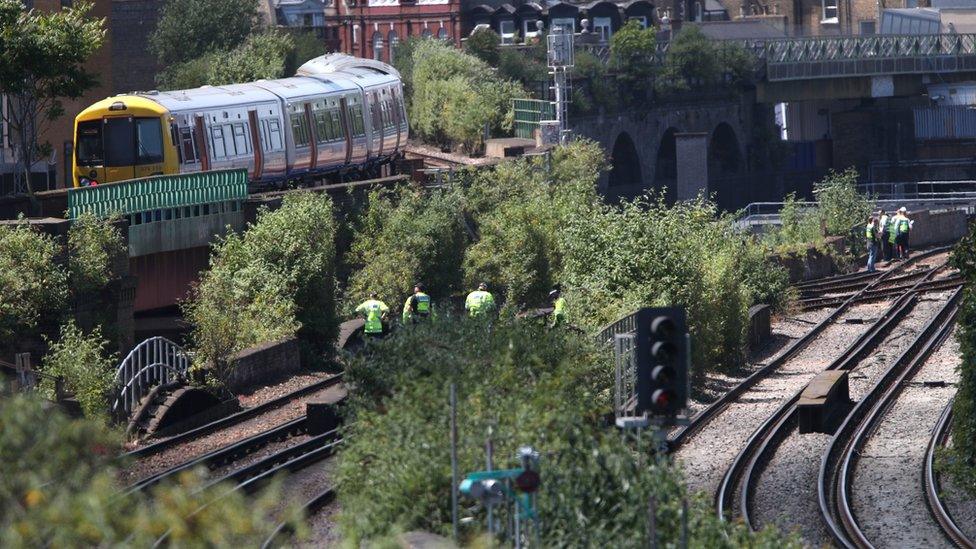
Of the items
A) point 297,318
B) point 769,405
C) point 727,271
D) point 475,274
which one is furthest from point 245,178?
point 769,405

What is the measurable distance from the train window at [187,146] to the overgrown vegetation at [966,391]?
1732cm

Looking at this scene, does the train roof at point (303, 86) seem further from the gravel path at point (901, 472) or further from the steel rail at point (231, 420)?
the gravel path at point (901, 472)

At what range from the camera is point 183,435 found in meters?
20.3

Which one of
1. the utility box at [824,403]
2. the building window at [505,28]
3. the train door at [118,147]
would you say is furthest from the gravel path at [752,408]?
the building window at [505,28]

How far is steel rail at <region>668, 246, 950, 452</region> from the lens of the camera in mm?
21500

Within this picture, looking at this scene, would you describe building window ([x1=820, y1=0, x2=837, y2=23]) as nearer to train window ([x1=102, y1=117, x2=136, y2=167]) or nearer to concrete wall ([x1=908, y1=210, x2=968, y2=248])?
A: concrete wall ([x1=908, y1=210, x2=968, y2=248])

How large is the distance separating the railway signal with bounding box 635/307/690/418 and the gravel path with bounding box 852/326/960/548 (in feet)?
16.8

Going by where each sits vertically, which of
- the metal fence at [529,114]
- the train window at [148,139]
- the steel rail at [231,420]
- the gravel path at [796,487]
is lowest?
the gravel path at [796,487]

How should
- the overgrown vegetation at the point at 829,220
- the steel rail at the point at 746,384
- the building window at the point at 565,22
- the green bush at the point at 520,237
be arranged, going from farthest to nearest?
the building window at the point at 565,22 < the overgrown vegetation at the point at 829,220 < the green bush at the point at 520,237 < the steel rail at the point at 746,384

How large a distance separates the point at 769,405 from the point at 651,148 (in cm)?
4949

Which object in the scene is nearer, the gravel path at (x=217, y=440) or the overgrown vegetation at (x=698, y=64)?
the gravel path at (x=217, y=440)

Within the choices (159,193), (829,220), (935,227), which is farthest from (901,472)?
(935,227)

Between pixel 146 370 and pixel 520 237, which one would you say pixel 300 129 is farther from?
pixel 146 370

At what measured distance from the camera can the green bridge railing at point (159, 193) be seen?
84.3ft
